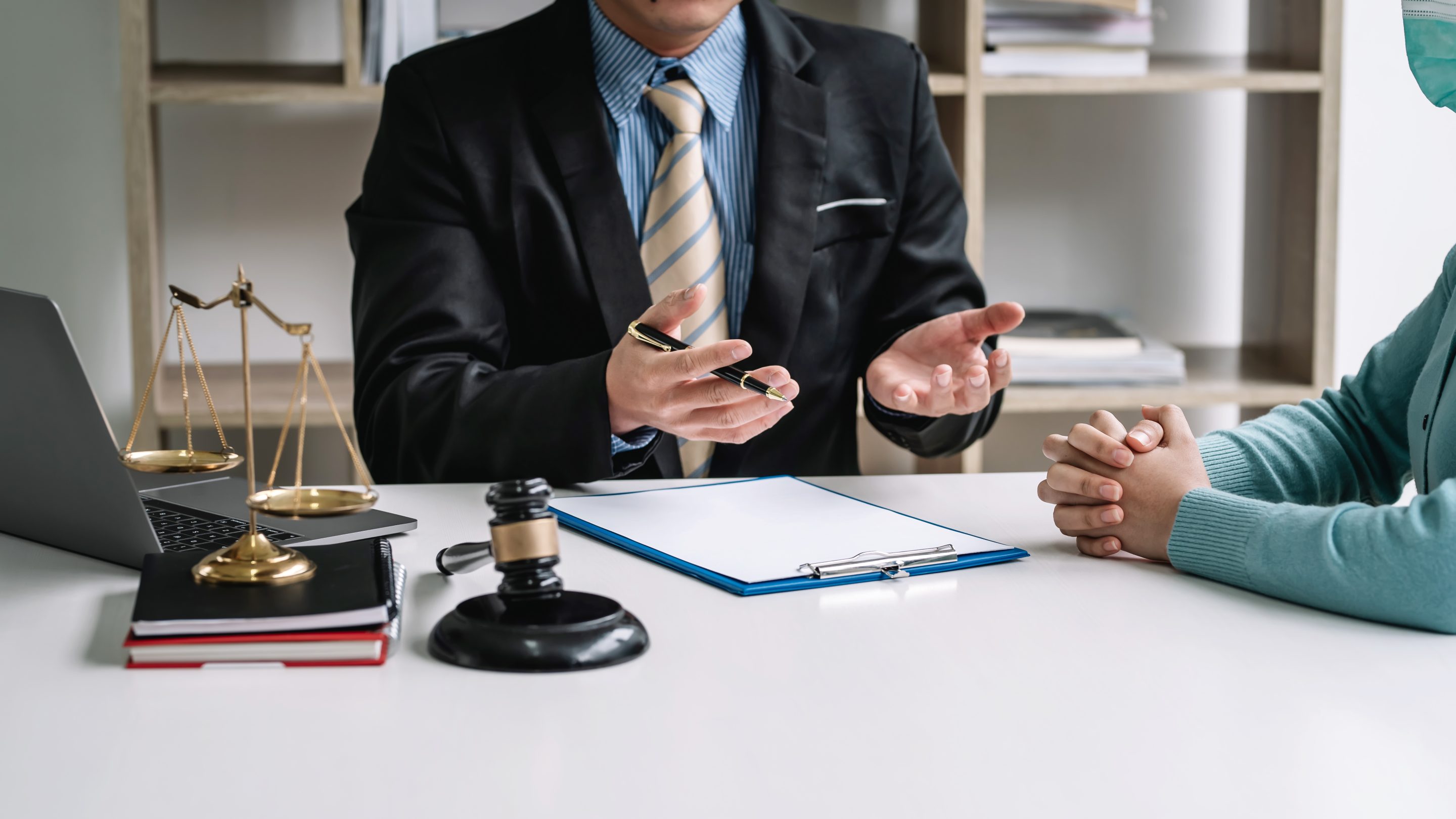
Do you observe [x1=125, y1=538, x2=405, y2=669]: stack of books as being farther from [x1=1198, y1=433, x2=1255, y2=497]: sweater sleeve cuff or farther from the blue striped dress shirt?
the blue striped dress shirt

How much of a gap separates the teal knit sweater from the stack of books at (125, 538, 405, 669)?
20.8 inches

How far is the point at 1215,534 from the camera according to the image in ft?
2.70

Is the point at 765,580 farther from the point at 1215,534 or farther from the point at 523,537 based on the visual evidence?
the point at 1215,534

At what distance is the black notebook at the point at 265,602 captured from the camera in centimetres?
65

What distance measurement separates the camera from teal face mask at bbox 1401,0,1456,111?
0.91m

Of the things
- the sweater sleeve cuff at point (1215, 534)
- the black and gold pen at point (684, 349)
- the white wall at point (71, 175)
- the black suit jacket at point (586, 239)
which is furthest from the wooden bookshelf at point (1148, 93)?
the sweater sleeve cuff at point (1215, 534)

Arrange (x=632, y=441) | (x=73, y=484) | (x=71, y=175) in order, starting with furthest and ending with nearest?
1. (x=71, y=175)
2. (x=632, y=441)
3. (x=73, y=484)

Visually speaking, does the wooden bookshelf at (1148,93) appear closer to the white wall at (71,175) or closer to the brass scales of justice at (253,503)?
the white wall at (71,175)

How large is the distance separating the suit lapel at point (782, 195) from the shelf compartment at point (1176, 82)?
23.1 inches

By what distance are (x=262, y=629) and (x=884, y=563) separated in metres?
0.39

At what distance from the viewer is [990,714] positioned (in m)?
0.60

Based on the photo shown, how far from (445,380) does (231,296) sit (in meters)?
0.60

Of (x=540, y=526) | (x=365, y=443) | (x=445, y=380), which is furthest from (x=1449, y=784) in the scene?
(x=365, y=443)

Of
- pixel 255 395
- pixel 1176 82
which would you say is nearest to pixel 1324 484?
pixel 1176 82
